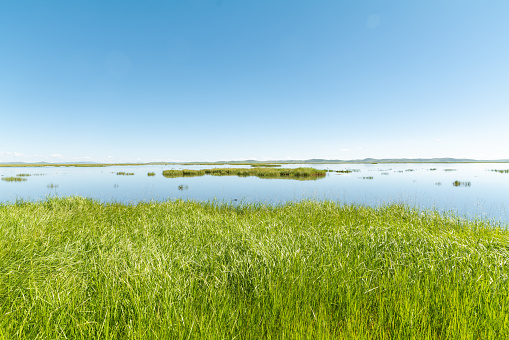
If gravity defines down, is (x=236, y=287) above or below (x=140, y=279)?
below

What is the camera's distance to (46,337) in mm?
2723

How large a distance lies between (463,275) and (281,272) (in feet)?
12.0

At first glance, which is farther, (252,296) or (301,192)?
(301,192)

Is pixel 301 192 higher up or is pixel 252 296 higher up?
pixel 252 296

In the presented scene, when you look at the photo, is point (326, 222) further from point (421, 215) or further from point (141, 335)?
point (141, 335)

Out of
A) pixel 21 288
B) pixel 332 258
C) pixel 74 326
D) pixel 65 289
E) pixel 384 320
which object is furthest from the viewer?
pixel 332 258

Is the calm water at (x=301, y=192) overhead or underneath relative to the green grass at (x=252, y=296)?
underneath

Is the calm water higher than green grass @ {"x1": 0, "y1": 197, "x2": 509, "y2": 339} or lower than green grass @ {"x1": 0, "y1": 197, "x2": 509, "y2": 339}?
lower

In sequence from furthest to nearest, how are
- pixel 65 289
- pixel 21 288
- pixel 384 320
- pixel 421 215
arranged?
pixel 421 215 → pixel 21 288 → pixel 65 289 → pixel 384 320

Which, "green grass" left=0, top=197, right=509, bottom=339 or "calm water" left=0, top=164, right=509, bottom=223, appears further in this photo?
"calm water" left=0, top=164, right=509, bottom=223

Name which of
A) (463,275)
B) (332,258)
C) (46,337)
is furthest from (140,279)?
(463,275)

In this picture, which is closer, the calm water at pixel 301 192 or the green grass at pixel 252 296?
the green grass at pixel 252 296

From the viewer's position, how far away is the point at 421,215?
35.8 ft

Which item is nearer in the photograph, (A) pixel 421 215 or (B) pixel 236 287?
(B) pixel 236 287
